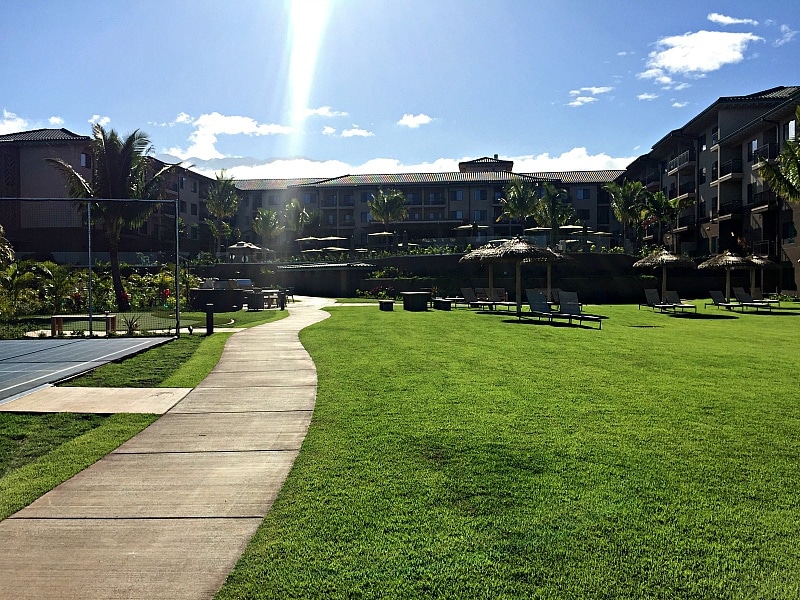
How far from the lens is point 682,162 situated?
194 feet

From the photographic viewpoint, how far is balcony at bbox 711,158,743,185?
49406 mm

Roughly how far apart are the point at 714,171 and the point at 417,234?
112 ft

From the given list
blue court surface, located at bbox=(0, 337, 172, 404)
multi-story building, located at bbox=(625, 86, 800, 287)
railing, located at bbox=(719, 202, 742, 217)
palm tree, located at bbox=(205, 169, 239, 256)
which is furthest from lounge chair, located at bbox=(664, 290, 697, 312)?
palm tree, located at bbox=(205, 169, 239, 256)

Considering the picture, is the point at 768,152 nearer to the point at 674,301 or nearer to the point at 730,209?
the point at 730,209

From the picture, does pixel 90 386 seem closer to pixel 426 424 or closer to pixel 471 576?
pixel 426 424

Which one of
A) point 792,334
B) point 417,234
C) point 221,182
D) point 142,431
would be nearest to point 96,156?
point 142,431

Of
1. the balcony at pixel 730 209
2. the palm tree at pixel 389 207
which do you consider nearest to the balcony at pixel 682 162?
the balcony at pixel 730 209

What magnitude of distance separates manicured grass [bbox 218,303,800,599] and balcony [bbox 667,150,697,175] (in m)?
53.3

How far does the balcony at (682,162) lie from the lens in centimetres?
5791

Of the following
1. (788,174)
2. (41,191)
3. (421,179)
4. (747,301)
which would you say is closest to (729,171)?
(788,174)

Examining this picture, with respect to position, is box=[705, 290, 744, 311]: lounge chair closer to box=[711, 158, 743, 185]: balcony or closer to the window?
box=[711, 158, 743, 185]: balcony

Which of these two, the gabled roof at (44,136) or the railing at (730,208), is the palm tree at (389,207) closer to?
the gabled roof at (44,136)

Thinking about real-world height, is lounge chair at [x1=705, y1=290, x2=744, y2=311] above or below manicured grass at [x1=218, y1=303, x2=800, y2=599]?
above

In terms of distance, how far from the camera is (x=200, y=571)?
12.1 feet
